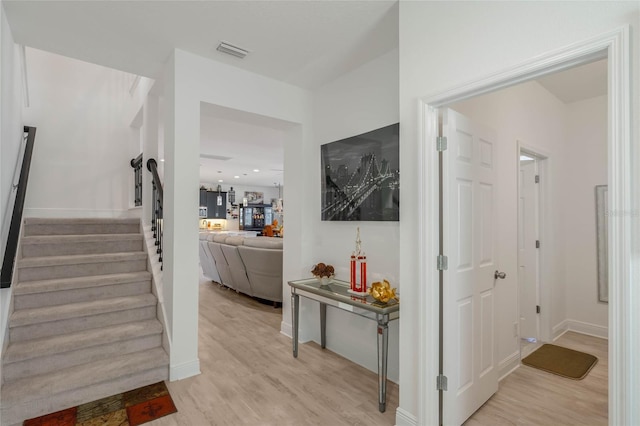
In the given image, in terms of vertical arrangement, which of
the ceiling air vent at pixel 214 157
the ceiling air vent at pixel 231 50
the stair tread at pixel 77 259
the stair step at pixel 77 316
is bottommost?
the stair step at pixel 77 316

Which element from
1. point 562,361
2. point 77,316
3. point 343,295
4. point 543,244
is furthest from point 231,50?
point 562,361

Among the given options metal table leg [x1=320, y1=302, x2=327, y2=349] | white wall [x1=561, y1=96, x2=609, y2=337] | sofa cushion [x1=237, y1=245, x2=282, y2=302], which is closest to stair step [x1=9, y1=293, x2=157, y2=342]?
metal table leg [x1=320, y1=302, x2=327, y2=349]

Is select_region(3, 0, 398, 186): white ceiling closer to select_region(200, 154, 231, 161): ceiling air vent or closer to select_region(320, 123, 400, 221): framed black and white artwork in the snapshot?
select_region(320, 123, 400, 221): framed black and white artwork

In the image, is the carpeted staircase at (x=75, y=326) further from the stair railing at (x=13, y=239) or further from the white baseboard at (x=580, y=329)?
the white baseboard at (x=580, y=329)

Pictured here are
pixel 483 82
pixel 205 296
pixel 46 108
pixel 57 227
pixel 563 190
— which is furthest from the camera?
pixel 205 296

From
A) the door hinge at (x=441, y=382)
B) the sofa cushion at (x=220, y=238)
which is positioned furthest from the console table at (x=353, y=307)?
the sofa cushion at (x=220, y=238)

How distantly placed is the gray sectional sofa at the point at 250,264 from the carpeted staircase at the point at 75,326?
65.6 inches

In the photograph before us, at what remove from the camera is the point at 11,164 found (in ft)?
9.81

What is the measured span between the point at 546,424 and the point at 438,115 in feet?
7.34

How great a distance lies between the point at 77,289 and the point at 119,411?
1334 millimetres

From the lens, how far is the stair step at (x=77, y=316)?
2.69 meters

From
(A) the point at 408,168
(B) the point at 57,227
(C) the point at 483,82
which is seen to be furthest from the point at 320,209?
(B) the point at 57,227

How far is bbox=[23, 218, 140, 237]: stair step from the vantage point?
12.4ft

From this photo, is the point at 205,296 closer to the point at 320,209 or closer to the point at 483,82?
the point at 320,209
